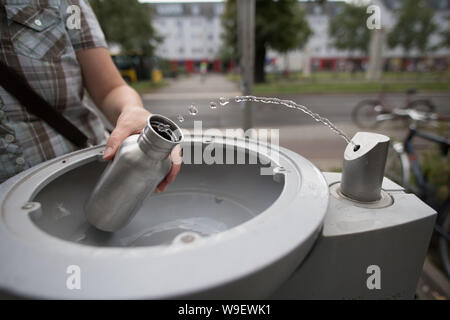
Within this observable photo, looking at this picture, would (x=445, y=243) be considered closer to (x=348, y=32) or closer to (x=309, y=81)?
(x=309, y=81)

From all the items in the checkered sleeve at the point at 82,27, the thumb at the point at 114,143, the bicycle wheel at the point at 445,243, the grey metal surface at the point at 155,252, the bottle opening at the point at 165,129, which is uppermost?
the checkered sleeve at the point at 82,27

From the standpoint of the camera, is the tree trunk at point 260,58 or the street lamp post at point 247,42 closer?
the street lamp post at point 247,42

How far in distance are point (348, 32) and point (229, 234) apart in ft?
125

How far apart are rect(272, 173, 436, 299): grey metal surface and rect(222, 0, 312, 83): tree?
1644 centimetres

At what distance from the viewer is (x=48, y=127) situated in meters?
1.08

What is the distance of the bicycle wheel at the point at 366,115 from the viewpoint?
6.67 metres

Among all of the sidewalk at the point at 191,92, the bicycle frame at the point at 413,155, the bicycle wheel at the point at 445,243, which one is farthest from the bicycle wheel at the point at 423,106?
the bicycle wheel at the point at 445,243

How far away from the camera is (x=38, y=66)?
3.34 ft

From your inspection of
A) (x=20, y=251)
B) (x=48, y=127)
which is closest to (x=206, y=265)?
(x=20, y=251)

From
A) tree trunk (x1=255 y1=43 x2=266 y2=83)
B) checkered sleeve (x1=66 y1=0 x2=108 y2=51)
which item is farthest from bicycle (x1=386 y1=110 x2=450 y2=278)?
tree trunk (x1=255 y1=43 x2=266 y2=83)

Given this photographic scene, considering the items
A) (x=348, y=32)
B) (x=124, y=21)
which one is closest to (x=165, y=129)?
(x=124, y=21)

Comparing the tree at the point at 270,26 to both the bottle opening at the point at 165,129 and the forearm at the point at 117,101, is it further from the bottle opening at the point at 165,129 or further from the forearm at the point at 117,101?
the bottle opening at the point at 165,129

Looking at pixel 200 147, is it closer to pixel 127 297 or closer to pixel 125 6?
pixel 127 297

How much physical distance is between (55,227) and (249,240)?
0.67 meters
